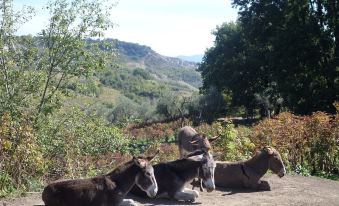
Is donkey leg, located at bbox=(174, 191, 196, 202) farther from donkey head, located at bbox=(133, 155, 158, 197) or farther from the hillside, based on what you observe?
the hillside

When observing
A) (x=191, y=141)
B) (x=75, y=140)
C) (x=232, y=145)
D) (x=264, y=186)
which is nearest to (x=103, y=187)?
(x=191, y=141)

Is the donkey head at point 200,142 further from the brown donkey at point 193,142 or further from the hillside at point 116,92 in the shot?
the hillside at point 116,92

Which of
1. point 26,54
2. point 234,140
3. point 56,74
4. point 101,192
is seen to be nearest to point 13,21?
point 26,54

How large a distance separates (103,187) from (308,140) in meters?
10.2

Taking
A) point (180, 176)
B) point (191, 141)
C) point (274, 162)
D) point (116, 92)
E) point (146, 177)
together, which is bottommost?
point (116, 92)

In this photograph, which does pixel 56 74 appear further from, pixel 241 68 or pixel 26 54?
pixel 241 68

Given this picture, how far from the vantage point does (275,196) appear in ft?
34.7

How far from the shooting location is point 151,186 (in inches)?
313

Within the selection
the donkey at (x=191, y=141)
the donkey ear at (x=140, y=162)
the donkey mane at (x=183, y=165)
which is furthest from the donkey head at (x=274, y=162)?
the donkey ear at (x=140, y=162)

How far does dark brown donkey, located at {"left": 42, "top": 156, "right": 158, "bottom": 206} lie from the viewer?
7648 mm

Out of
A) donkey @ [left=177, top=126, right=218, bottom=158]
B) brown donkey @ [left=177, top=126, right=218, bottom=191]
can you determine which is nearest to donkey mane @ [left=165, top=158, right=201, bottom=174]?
brown donkey @ [left=177, top=126, right=218, bottom=191]

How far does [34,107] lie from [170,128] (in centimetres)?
2496

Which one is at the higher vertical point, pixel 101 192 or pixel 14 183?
pixel 101 192

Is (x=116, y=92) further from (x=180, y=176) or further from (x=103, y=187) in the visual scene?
(x=103, y=187)
